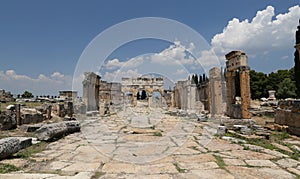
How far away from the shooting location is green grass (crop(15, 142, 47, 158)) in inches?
156

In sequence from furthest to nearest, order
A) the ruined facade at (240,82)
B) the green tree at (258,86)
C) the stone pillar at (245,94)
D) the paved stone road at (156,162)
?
the green tree at (258,86) < the ruined facade at (240,82) < the stone pillar at (245,94) < the paved stone road at (156,162)

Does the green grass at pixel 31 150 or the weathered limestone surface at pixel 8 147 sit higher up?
the weathered limestone surface at pixel 8 147

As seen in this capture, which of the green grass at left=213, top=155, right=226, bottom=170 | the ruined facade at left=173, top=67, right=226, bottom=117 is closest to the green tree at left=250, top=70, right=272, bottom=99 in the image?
the ruined facade at left=173, top=67, right=226, bottom=117

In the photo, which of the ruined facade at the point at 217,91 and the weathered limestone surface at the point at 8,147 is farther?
the ruined facade at the point at 217,91

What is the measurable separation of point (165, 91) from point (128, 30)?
27.9 meters

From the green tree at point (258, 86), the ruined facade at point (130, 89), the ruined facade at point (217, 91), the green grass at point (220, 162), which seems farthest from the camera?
the green tree at point (258, 86)

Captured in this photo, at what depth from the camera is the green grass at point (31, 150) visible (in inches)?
156

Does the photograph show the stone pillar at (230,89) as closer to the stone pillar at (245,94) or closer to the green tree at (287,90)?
the stone pillar at (245,94)

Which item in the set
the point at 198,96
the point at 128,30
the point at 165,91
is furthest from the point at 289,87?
the point at 128,30

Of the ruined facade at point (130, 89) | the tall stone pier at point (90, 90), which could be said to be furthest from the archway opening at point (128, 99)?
the tall stone pier at point (90, 90)

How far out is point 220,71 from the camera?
39.0 ft

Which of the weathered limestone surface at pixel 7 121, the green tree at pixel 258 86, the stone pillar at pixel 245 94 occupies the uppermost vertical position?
the green tree at pixel 258 86

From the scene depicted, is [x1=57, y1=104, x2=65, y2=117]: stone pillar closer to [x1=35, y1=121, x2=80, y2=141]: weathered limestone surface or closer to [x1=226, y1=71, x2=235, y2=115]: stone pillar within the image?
[x1=35, y1=121, x2=80, y2=141]: weathered limestone surface

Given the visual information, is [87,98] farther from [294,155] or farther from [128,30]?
[294,155]
